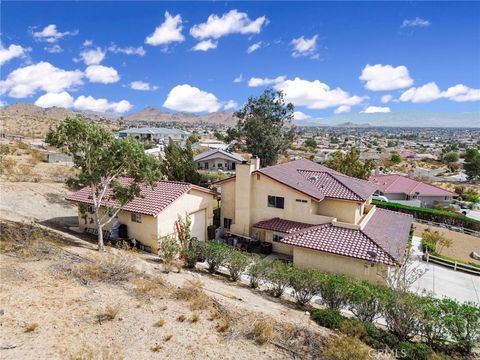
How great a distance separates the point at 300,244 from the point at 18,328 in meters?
15.1

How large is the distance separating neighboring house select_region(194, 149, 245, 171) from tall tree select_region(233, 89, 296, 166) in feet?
35.4

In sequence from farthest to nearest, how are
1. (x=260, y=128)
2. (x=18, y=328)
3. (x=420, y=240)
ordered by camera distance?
(x=260, y=128), (x=420, y=240), (x=18, y=328)

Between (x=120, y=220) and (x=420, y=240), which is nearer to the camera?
(x=120, y=220)

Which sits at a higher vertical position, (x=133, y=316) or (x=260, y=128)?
(x=260, y=128)

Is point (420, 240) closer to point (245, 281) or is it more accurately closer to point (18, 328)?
point (245, 281)

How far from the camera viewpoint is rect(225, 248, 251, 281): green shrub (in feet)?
60.0

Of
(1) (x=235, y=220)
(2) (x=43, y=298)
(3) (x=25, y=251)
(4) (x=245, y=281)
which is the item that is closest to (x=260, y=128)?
(1) (x=235, y=220)

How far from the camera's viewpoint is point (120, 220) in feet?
76.3

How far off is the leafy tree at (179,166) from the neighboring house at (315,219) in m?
6.80

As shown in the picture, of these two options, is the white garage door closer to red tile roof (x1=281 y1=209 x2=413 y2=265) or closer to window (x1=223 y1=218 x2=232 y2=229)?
window (x1=223 y1=218 x2=232 y2=229)

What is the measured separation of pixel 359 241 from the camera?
21.3 meters

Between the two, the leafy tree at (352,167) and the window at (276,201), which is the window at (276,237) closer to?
the window at (276,201)

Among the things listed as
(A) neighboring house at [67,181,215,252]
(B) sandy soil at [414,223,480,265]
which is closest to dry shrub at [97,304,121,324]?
(A) neighboring house at [67,181,215,252]

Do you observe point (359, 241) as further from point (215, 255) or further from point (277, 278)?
point (215, 255)
